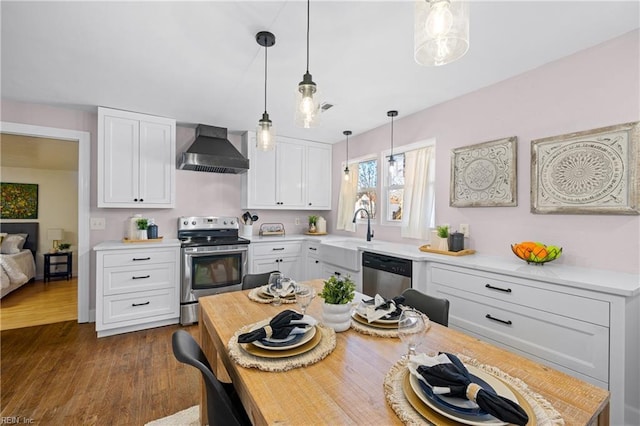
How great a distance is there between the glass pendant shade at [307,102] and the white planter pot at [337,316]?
38.0 inches

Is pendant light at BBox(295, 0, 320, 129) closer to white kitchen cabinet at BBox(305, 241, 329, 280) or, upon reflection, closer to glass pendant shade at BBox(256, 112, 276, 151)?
glass pendant shade at BBox(256, 112, 276, 151)

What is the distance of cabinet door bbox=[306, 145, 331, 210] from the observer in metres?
4.49

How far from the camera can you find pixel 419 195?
3254 millimetres

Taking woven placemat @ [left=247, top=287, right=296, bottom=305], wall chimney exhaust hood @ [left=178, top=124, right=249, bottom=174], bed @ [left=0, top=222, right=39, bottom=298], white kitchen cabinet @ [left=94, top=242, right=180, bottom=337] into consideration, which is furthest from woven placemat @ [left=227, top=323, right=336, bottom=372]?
bed @ [left=0, top=222, right=39, bottom=298]

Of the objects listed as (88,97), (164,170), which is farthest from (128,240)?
(88,97)

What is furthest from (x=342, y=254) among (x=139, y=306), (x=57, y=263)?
(x=57, y=263)

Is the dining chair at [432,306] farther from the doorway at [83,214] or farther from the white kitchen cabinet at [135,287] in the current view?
the doorway at [83,214]

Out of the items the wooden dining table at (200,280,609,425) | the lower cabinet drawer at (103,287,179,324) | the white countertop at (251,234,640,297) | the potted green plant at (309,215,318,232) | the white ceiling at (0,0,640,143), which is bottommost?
the lower cabinet drawer at (103,287,179,324)

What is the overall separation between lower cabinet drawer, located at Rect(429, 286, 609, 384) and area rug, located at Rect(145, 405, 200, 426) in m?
1.97

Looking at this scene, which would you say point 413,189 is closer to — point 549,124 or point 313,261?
point 549,124

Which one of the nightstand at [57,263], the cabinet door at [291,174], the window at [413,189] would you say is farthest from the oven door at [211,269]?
the nightstand at [57,263]

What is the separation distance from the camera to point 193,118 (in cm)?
347

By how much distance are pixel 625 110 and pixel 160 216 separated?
14.8 feet

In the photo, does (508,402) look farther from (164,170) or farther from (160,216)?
(160,216)
